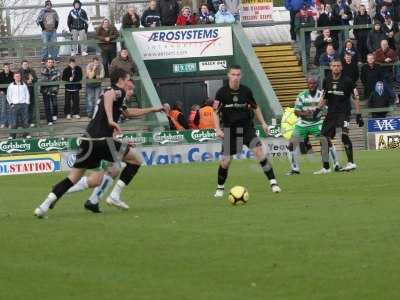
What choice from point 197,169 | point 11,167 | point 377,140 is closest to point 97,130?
point 197,169

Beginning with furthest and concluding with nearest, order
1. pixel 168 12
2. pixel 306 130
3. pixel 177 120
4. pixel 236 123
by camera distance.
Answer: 1. pixel 168 12
2. pixel 177 120
3. pixel 306 130
4. pixel 236 123

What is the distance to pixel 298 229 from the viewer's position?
44.1 ft

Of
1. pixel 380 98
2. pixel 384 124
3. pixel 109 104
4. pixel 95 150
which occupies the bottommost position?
pixel 384 124

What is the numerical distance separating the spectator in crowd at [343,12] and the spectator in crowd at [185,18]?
467cm

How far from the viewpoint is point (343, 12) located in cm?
3859

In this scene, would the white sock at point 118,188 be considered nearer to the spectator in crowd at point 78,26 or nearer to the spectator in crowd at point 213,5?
the spectator in crowd at point 78,26

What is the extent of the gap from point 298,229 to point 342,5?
1041 inches

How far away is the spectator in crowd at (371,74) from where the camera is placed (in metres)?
36.6

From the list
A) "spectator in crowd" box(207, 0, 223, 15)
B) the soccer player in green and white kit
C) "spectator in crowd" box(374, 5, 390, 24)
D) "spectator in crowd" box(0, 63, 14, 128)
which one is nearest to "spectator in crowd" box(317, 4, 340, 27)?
"spectator in crowd" box(374, 5, 390, 24)

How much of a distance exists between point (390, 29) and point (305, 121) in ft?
46.6

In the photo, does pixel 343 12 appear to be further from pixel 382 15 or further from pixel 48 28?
pixel 48 28

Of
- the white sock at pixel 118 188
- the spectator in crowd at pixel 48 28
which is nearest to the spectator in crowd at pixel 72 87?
the spectator in crowd at pixel 48 28

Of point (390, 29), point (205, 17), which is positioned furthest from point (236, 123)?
point (205, 17)

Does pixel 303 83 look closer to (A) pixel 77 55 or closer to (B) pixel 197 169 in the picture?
(A) pixel 77 55
